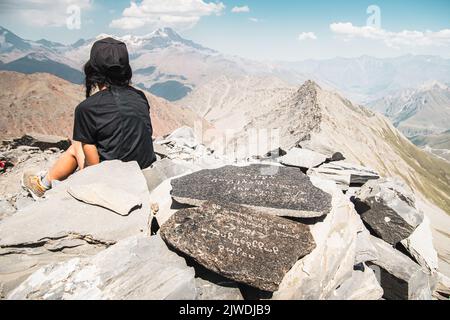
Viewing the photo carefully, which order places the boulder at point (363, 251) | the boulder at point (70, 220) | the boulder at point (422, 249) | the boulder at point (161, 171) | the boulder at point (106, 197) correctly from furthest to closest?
the boulder at point (422, 249), the boulder at point (161, 171), the boulder at point (363, 251), the boulder at point (106, 197), the boulder at point (70, 220)

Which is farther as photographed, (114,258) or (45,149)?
(45,149)

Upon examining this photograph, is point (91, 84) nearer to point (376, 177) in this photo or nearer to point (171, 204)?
point (171, 204)

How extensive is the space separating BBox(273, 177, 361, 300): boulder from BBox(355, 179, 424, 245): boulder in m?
1.21

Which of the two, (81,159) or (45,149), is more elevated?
(81,159)

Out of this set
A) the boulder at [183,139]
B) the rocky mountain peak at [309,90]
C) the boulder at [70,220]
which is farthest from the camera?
the rocky mountain peak at [309,90]

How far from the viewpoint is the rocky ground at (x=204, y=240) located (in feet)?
14.0

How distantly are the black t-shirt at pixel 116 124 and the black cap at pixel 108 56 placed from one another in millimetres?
389

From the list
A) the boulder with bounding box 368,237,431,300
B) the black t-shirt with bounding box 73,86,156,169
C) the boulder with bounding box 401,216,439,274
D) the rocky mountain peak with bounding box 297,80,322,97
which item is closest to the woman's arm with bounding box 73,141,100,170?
the black t-shirt with bounding box 73,86,156,169

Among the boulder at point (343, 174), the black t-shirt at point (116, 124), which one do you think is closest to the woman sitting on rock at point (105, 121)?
the black t-shirt at point (116, 124)

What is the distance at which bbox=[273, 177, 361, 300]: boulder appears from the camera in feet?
15.8

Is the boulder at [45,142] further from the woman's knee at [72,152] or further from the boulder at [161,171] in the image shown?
the woman's knee at [72,152]

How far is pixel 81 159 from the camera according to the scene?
6062 mm

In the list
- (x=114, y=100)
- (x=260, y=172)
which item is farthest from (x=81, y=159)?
(x=260, y=172)

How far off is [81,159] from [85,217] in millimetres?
1516
